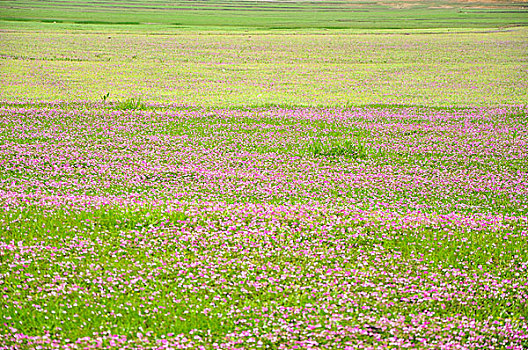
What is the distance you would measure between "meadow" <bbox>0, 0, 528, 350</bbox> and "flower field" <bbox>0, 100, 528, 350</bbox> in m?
0.04

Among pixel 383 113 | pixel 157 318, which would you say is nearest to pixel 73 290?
pixel 157 318

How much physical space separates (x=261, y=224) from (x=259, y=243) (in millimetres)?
787

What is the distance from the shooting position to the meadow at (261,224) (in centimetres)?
728

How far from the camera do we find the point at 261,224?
10578 millimetres

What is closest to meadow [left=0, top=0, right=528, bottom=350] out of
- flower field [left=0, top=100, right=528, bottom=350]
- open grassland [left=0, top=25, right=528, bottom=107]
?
flower field [left=0, top=100, right=528, bottom=350]

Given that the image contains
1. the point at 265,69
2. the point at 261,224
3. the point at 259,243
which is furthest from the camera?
the point at 265,69

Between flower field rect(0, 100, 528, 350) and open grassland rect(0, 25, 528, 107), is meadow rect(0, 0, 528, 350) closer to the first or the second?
flower field rect(0, 100, 528, 350)

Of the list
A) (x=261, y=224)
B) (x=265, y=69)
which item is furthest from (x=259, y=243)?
(x=265, y=69)

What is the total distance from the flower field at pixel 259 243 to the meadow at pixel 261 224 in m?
0.04

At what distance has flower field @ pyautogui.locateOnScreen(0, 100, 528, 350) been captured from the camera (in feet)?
23.6

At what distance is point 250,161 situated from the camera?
16.3 metres

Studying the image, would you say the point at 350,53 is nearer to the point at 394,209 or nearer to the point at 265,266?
the point at 394,209

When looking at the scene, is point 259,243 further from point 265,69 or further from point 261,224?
point 265,69

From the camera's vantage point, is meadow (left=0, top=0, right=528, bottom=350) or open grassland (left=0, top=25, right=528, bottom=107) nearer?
meadow (left=0, top=0, right=528, bottom=350)
